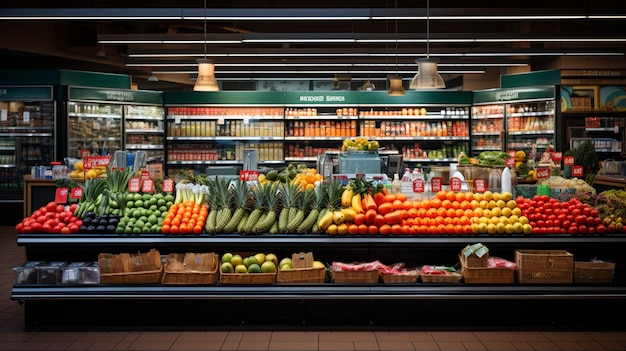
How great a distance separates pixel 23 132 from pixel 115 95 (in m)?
1.90

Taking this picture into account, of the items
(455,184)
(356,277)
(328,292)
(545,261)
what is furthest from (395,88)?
(328,292)

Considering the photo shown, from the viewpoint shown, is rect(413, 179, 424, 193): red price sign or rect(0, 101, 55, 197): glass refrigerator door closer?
rect(413, 179, 424, 193): red price sign

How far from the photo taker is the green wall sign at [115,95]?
12.3m

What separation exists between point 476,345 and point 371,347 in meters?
0.83

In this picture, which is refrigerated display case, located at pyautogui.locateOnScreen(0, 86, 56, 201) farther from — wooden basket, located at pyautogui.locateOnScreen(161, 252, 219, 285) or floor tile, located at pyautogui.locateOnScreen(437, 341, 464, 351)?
floor tile, located at pyautogui.locateOnScreen(437, 341, 464, 351)

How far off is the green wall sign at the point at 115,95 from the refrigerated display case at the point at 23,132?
19.1 inches

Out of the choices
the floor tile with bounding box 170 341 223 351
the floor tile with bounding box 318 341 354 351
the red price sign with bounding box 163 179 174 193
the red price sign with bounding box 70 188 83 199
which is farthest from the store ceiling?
the floor tile with bounding box 170 341 223 351

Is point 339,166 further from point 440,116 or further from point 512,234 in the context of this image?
point 440,116

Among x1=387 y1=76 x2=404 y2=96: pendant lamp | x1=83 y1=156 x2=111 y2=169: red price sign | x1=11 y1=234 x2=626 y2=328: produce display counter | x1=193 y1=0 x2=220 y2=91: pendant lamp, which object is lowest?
x1=11 y1=234 x2=626 y2=328: produce display counter

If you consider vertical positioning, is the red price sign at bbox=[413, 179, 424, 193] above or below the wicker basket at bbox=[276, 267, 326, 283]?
above

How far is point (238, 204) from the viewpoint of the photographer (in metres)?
5.89

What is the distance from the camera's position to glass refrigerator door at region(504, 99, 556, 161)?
12.6m

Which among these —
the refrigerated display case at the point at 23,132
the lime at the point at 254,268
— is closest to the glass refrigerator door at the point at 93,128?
the refrigerated display case at the point at 23,132

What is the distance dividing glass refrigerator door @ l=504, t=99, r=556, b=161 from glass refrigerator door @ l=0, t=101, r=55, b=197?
926cm
